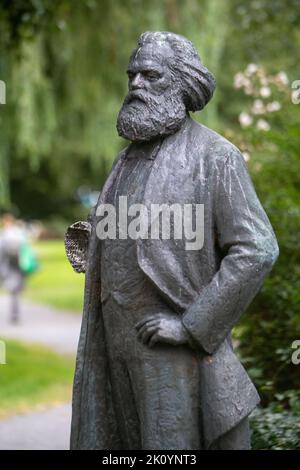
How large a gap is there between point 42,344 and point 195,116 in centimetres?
479

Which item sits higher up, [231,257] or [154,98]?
[154,98]

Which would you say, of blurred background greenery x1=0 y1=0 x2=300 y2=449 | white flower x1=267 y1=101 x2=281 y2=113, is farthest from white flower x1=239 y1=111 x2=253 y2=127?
white flower x1=267 y1=101 x2=281 y2=113

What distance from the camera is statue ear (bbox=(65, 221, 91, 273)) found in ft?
15.0

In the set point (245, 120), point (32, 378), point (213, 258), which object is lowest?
point (213, 258)

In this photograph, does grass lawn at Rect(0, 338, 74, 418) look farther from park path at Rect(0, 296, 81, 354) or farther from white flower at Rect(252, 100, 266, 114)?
white flower at Rect(252, 100, 266, 114)

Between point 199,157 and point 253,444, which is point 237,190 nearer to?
point 199,157

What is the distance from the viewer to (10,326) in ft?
63.1

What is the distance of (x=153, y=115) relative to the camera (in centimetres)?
426

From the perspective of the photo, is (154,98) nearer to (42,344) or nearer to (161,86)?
(161,86)

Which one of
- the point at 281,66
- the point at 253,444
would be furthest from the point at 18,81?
the point at 253,444

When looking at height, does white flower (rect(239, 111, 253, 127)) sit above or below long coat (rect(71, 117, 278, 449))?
above

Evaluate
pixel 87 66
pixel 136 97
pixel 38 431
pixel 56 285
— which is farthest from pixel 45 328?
pixel 136 97

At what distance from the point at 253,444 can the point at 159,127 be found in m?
2.36

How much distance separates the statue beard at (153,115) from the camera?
4266 millimetres
